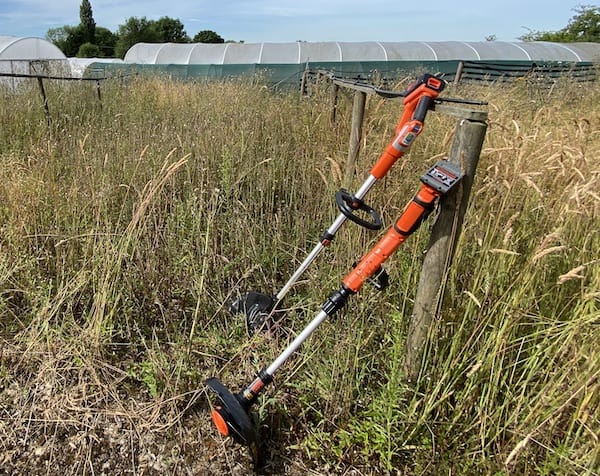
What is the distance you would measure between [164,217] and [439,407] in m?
1.91

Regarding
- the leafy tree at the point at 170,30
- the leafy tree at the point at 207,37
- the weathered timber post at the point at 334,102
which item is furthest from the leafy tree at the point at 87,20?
the weathered timber post at the point at 334,102

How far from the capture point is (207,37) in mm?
59719

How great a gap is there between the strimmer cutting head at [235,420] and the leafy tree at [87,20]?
212ft

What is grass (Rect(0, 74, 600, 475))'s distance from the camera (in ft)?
4.37

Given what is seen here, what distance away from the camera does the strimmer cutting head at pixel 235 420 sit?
132cm

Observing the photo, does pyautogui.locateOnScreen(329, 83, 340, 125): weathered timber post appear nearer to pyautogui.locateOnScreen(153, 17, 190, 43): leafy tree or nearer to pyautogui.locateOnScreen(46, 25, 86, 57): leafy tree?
pyautogui.locateOnScreen(46, 25, 86, 57): leafy tree

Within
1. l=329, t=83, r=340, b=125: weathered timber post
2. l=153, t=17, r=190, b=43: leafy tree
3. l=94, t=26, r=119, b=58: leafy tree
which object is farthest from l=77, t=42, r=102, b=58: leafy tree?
l=329, t=83, r=340, b=125: weathered timber post

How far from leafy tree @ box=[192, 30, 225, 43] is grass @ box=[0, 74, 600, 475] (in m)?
64.9

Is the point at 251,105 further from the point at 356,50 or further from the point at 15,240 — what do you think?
the point at 356,50

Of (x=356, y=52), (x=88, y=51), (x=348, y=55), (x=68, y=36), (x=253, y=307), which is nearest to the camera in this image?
(x=253, y=307)

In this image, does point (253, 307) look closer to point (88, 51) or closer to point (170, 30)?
point (88, 51)

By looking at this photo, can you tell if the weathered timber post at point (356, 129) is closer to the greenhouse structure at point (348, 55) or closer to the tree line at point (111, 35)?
the greenhouse structure at point (348, 55)

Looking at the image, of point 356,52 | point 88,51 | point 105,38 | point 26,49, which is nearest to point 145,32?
point 105,38

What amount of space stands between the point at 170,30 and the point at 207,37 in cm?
628
